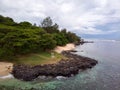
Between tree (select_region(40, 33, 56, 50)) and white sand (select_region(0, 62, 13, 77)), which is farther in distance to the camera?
tree (select_region(40, 33, 56, 50))

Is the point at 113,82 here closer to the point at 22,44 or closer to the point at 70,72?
the point at 70,72

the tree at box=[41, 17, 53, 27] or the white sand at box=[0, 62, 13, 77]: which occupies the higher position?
the tree at box=[41, 17, 53, 27]

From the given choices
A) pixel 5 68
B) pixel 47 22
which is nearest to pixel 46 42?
pixel 5 68

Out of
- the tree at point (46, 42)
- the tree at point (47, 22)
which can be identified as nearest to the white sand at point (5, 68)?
the tree at point (46, 42)

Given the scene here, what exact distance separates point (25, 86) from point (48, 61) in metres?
15.4

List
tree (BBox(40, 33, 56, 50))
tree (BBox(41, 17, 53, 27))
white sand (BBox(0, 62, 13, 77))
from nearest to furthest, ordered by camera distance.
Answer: white sand (BBox(0, 62, 13, 77)) < tree (BBox(40, 33, 56, 50)) < tree (BBox(41, 17, 53, 27))

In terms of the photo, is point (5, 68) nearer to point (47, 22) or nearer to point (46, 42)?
point (46, 42)

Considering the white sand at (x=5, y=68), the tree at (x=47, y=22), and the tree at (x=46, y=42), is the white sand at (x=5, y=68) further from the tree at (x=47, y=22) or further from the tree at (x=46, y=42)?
the tree at (x=47, y=22)

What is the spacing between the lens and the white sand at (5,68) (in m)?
32.6

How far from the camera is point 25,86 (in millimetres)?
26469

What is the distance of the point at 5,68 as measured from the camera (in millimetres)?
34812

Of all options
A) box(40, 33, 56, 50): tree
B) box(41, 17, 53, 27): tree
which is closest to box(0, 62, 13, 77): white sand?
box(40, 33, 56, 50): tree

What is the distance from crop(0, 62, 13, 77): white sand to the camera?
3256 cm

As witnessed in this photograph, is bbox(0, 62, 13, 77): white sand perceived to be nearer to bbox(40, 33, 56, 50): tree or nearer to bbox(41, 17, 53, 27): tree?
bbox(40, 33, 56, 50): tree
